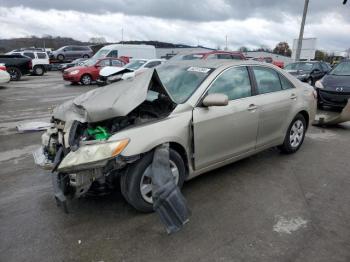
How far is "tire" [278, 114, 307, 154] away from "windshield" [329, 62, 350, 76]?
5.36 metres

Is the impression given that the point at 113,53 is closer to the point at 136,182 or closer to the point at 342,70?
the point at 342,70

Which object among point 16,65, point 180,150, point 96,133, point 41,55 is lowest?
point 16,65

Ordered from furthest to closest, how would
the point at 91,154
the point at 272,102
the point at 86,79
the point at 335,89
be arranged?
1. the point at 86,79
2. the point at 335,89
3. the point at 272,102
4. the point at 91,154

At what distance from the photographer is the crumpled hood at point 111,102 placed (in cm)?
339

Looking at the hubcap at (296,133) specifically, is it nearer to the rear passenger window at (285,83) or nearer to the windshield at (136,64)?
the rear passenger window at (285,83)

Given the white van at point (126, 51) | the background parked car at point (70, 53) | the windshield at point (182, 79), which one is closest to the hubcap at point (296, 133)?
the windshield at point (182, 79)

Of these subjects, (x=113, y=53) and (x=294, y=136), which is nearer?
(x=294, y=136)

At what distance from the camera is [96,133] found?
344 cm

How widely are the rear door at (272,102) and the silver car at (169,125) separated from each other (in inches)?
0.6

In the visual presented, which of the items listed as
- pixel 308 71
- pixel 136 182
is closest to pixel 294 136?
pixel 136 182

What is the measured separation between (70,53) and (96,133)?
3690cm

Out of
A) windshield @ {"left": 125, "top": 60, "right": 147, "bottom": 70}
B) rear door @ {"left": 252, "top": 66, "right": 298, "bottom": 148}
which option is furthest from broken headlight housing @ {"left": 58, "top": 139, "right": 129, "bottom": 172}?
windshield @ {"left": 125, "top": 60, "right": 147, "bottom": 70}

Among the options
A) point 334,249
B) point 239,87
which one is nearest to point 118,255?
point 334,249

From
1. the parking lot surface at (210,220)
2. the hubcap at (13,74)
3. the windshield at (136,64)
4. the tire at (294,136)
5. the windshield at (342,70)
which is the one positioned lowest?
the hubcap at (13,74)
